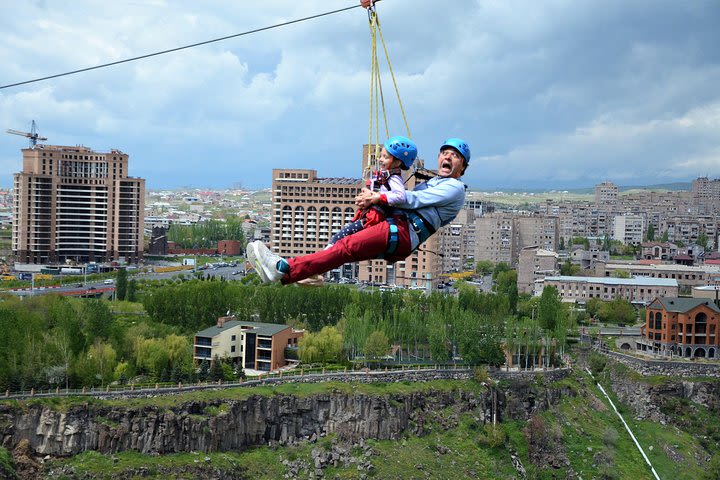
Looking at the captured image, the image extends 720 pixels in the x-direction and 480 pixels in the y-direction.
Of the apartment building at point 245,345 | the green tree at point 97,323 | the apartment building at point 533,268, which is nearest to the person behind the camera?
the apartment building at point 245,345

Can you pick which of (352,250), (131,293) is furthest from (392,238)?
(131,293)

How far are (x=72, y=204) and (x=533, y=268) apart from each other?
25.5m

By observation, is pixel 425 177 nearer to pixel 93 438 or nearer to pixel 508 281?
pixel 93 438

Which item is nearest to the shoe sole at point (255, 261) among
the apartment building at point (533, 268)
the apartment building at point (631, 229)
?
the apartment building at point (533, 268)

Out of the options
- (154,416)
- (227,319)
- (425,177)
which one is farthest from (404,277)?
(425,177)

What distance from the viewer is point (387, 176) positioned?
23.7 ft

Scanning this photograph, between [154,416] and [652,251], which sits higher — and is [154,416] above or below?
below

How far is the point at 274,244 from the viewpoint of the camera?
161ft

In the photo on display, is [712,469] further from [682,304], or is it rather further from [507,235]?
[507,235]

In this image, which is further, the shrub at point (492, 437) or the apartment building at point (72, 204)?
the apartment building at point (72, 204)

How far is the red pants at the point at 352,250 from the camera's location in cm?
708

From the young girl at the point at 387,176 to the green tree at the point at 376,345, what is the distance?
2314cm

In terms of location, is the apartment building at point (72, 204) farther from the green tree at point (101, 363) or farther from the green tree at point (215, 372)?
the green tree at point (215, 372)

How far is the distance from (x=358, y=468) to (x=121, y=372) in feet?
24.4
